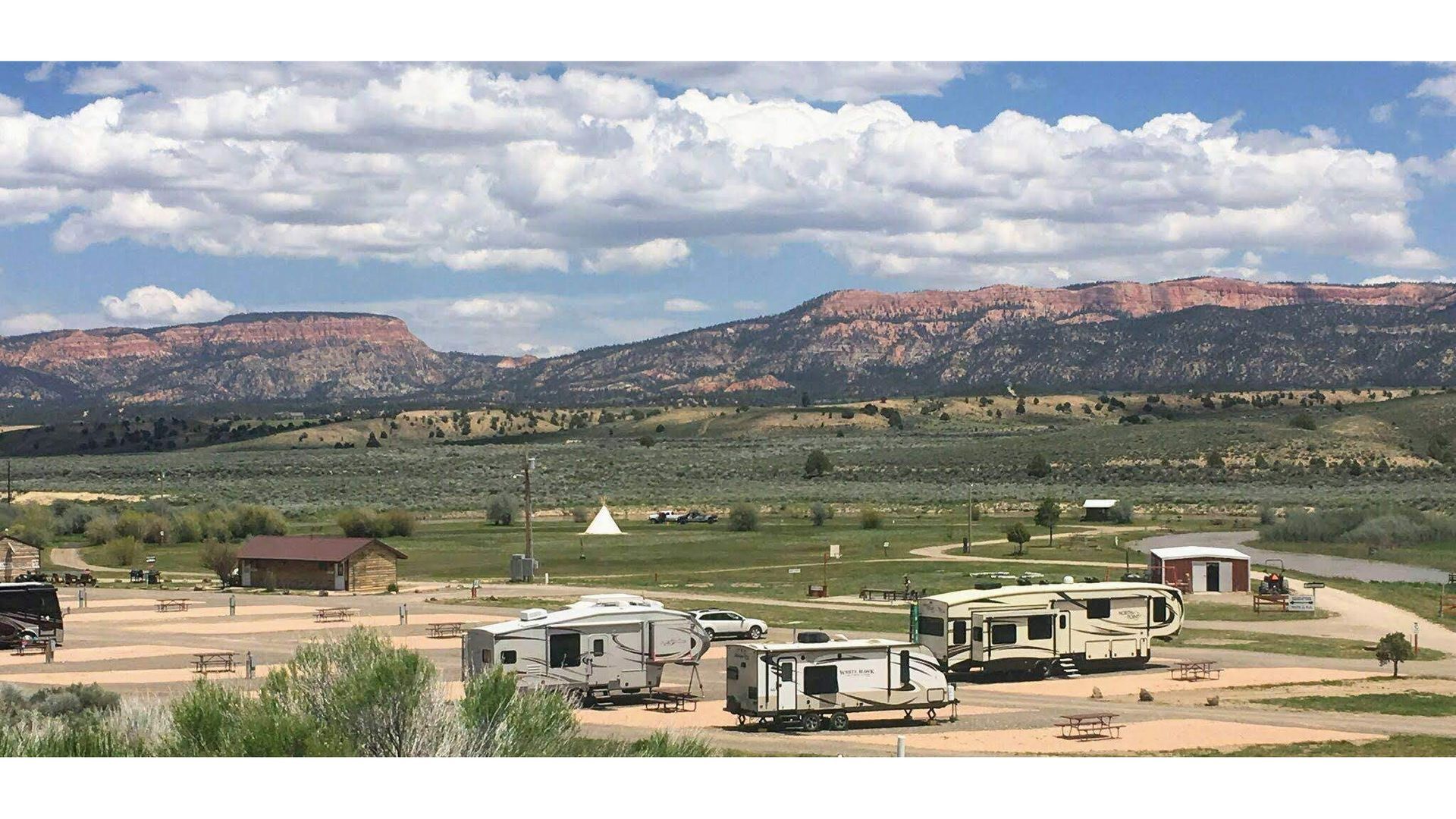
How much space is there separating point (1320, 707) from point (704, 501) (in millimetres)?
79515

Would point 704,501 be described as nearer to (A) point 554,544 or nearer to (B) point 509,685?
(A) point 554,544

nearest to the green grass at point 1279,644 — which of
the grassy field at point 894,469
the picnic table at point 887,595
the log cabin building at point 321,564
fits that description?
the picnic table at point 887,595

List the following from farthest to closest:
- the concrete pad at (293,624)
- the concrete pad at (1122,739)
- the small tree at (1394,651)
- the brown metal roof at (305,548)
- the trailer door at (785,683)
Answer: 1. the brown metal roof at (305,548)
2. the concrete pad at (293,624)
3. the small tree at (1394,651)
4. the trailer door at (785,683)
5. the concrete pad at (1122,739)

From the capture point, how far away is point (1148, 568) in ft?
194

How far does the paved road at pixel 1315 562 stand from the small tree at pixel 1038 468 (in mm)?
43067

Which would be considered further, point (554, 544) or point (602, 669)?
point (554, 544)

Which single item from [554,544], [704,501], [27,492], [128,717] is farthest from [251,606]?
[27,492]

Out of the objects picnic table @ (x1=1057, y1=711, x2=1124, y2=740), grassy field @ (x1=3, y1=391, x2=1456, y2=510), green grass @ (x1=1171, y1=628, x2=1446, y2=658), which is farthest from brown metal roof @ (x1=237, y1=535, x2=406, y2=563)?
picnic table @ (x1=1057, y1=711, x2=1124, y2=740)

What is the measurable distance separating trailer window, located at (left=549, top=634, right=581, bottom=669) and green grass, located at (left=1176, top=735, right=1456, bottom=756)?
12507 millimetres

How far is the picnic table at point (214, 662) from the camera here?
38.9 metres

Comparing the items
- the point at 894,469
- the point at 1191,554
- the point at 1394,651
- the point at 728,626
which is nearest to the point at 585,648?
the point at 728,626

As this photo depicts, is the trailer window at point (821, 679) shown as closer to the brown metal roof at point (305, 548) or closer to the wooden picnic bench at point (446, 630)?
the wooden picnic bench at point (446, 630)

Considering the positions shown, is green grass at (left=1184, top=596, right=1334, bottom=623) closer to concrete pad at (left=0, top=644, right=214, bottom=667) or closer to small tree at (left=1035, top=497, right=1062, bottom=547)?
small tree at (left=1035, top=497, right=1062, bottom=547)

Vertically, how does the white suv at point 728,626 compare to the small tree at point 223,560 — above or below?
below
